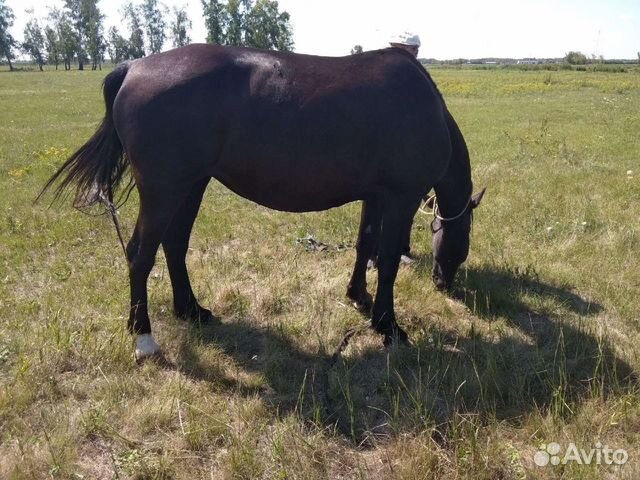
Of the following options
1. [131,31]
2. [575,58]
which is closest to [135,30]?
[131,31]

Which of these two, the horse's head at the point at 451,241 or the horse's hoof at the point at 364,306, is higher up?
the horse's head at the point at 451,241

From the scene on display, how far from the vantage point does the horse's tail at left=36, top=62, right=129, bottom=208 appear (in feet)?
13.4

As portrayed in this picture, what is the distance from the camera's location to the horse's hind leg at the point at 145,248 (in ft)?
12.2

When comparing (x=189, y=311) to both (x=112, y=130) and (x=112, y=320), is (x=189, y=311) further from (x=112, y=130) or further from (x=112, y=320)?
(x=112, y=130)

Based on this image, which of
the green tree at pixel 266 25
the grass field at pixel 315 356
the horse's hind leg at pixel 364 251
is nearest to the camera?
the grass field at pixel 315 356

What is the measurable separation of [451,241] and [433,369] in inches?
61.4

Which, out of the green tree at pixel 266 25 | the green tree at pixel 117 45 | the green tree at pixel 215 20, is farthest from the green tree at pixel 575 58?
the green tree at pixel 117 45

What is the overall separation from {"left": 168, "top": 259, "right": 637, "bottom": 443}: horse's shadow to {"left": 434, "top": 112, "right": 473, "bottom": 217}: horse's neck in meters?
0.95

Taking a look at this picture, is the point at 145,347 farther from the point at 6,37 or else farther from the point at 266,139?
the point at 6,37

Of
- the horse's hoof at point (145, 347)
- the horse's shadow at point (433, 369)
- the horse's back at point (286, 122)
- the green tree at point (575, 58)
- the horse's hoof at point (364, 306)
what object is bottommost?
the horse's shadow at point (433, 369)

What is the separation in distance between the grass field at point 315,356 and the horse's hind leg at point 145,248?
14cm

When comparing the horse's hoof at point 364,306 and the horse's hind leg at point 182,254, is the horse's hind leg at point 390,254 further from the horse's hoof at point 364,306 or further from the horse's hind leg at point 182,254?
the horse's hind leg at point 182,254

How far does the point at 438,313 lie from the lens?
4.73 meters

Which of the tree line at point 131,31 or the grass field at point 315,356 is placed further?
the tree line at point 131,31
